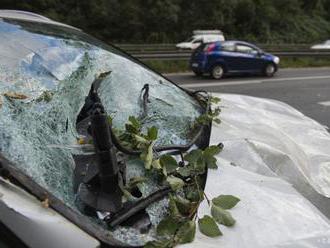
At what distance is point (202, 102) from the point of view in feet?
9.64

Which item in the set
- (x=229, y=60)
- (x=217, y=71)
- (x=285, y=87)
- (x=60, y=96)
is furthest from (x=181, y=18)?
(x=60, y=96)

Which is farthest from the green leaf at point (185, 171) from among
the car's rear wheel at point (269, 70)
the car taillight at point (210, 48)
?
the car's rear wheel at point (269, 70)

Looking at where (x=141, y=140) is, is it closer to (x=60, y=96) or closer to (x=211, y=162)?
(x=211, y=162)

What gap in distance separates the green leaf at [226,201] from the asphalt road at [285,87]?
6612 millimetres

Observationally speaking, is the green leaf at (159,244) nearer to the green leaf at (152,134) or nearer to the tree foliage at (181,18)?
the green leaf at (152,134)

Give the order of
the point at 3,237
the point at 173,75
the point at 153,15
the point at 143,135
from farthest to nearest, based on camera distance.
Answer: the point at 153,15
the point at 173,75
the point at 143,135
the point at 3,237

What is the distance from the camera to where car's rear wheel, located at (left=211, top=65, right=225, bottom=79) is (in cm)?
1673

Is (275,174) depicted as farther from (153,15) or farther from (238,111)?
(153,15)

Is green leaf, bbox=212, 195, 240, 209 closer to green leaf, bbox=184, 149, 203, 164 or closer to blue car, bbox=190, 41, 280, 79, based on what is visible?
green leaf, bbox=184, 149, 203, 164

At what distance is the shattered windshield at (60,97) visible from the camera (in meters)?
1.84

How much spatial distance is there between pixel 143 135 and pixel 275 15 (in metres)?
35.9

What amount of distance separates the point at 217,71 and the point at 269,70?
2.06 m

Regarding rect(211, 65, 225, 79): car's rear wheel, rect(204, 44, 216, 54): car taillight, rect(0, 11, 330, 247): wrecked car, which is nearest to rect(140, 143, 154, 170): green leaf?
Result: rect(0, 11, 330, 247): wrecked car

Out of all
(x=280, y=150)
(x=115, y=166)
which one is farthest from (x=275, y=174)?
(x=115, y=166)
